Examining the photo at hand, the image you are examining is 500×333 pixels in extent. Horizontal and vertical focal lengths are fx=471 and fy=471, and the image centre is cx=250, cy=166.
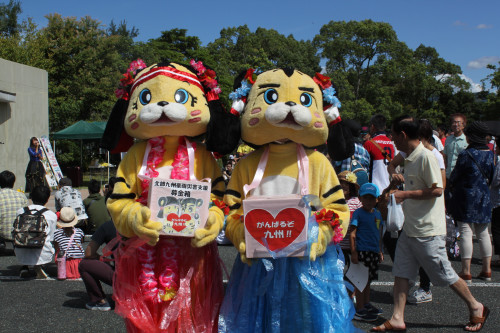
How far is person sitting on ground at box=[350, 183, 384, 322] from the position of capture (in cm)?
427

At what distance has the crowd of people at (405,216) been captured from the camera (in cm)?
390

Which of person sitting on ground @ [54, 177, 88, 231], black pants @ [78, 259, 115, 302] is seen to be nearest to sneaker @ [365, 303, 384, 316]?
black pants @ [78, 259, 115, 302]

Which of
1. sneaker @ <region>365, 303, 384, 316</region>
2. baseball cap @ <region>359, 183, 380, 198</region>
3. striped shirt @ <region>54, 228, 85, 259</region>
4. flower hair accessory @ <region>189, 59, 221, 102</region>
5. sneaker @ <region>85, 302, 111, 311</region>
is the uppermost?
flower hair accessory @ <region>189, 59, 221, 102</region>

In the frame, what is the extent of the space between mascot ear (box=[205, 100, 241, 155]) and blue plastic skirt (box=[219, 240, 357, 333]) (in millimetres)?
777

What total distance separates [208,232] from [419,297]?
9.47ft

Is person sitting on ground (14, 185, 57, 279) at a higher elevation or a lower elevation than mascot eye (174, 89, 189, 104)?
lower

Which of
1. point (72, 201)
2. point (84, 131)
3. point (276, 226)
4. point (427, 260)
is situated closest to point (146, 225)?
point (276, 226)

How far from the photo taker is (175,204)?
9.03 ft

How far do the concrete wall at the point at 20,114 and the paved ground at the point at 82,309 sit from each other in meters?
10.2

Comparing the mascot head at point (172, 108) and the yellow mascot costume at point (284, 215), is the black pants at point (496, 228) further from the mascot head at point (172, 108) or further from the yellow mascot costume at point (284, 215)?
the mascot head at point (172, 108)

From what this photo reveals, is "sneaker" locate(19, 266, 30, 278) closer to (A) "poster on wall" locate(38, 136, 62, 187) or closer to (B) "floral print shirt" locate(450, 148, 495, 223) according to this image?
(B) "floral print shirt" locate(450, 148, 495, 223)

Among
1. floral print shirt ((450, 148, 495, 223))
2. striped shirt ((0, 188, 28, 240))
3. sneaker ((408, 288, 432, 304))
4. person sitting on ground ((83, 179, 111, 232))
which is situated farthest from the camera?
person sitting on ground ((83, 179, 111, 232))

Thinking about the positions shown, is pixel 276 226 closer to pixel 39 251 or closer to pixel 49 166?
pixel 39 251

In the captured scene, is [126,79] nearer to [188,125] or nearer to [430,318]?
[188,125]
